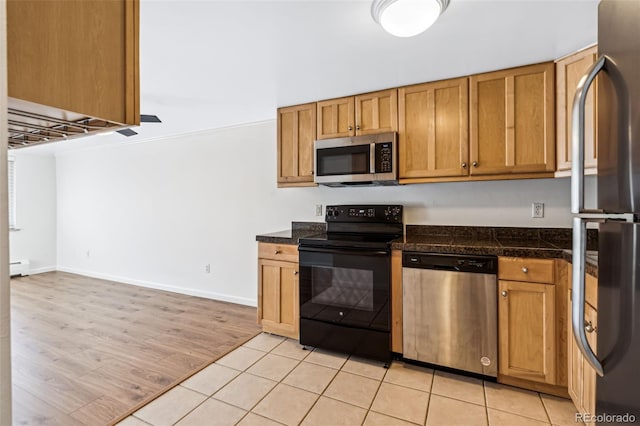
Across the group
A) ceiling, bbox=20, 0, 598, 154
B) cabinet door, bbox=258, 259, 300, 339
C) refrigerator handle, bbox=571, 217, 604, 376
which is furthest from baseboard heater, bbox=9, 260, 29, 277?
refrigerator handle, bbox=571, 217, 604, 376

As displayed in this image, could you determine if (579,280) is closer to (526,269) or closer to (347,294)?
(526,269)

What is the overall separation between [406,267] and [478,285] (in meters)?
0.49

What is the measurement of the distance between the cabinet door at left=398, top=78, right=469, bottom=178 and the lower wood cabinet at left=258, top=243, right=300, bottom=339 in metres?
1.28

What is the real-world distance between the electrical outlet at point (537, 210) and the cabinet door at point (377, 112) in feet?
4.18

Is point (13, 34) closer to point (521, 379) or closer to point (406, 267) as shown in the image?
point (406, 267)

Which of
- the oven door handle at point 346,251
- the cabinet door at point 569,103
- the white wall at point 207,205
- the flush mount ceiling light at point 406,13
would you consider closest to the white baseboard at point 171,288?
the white wall at point 207,205

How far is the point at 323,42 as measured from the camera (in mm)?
1925

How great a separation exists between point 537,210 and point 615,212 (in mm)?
1988

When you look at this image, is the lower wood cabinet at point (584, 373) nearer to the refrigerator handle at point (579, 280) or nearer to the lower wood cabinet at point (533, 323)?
the lower wood cabinet at point (533, 323)

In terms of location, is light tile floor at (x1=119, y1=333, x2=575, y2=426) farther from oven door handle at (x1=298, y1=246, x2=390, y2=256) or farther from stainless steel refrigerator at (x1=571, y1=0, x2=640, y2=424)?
stainless steel refrigerator at (x1=571, y1=0, x2=640, y2=424)

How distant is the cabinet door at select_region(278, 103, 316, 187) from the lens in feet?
9.72

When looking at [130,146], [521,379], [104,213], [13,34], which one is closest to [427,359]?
[521,379]

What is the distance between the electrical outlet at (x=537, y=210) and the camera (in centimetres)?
247

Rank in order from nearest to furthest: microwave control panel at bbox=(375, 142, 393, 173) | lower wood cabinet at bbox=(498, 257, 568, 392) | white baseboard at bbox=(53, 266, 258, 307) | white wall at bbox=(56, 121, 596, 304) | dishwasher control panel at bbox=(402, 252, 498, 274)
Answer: lower wood cabinet at bbox=(498, 257, 568, 392), dishwasher control panel at bbox=(402, 252, 498, 274), microwave control panel at bbox=(375, 142, 393, 173), white wall at bbox=(56, 121, 596, 304), white baseboard at bbox=(53, 266, 258, 307)
